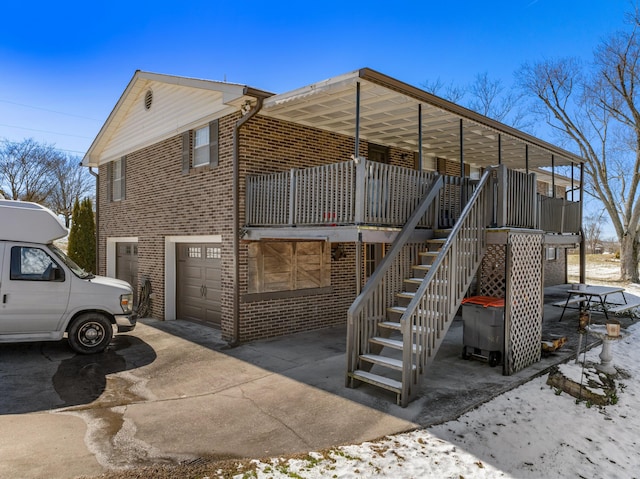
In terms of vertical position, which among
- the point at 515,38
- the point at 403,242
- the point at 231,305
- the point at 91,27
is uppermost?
the point at 515,38

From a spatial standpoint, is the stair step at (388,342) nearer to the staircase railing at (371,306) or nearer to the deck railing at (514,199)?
the staircase railing at (371,306)

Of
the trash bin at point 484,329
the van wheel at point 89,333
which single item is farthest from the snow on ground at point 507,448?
the van wheel at point 89,333

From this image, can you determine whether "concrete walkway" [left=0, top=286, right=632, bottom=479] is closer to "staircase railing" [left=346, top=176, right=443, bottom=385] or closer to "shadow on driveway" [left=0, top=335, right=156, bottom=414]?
"shadow on driveway" [left=0, top=335, right=156, bottom=414]

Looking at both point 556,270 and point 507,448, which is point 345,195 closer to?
point 507,448

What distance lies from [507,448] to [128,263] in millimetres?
12524

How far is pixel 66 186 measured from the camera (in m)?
37.8

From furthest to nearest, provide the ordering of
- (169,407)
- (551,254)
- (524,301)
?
(551,254) → (524,301) → (169,407)

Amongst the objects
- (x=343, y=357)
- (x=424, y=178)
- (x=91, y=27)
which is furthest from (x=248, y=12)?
(x=343, y=357)

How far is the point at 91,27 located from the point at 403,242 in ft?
46.4

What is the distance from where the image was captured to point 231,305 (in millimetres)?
8703

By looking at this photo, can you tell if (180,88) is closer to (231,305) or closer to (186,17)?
(186,17)

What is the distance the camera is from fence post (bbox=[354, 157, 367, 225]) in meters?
6.39

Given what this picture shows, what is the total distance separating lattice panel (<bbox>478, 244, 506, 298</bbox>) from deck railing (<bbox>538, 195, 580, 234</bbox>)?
6.67 ft

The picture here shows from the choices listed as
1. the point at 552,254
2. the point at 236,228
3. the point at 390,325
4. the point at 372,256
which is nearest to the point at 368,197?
the point at 390,325
